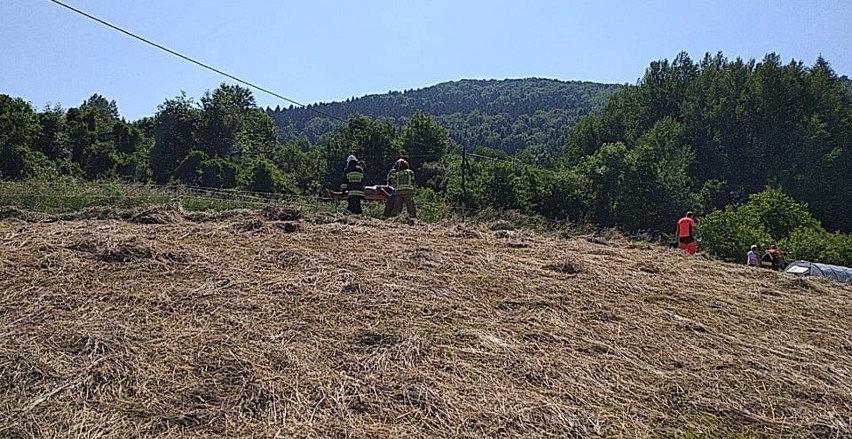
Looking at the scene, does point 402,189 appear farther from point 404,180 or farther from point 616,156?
point 616,156

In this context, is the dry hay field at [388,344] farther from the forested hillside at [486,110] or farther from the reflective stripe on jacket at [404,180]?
the forested hillside at [486,110]

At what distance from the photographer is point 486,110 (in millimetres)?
133625

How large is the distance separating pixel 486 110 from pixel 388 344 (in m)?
133

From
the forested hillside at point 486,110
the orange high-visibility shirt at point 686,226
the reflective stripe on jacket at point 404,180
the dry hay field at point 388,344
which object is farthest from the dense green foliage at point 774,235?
the forested hillside at point 486,110

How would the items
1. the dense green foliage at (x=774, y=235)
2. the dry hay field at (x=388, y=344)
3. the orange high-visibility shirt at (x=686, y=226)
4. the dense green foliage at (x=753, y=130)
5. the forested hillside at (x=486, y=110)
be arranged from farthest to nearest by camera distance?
the forested hillside at (x=486, y=110) → the dense green foliage at (x=753, y=130) → the dense green foliage at (x=774, y=235) → the orange high-visibility shirt at (x=686, y=226) → the dry hay field at (x=388, y=344)

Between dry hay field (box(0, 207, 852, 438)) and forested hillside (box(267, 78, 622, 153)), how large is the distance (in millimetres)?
66406

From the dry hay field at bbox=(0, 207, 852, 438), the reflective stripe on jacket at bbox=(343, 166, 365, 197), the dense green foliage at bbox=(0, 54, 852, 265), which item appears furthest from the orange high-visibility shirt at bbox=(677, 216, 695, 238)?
the dense green foliage at bbox=(0, 54, 852, 265)

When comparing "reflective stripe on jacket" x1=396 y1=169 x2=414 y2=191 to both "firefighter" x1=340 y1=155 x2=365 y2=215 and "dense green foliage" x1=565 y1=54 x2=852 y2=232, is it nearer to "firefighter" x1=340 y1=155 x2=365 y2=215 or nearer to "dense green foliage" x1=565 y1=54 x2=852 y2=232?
"firefighter" x1=340 y1=155 x2=365 y2=215

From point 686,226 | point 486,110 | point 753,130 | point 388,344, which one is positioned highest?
point 486,110

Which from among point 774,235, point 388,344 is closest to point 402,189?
point 388,344

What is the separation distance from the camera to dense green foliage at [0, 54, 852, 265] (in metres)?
29.4

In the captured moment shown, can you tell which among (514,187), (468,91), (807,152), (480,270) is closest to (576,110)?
(468,91)

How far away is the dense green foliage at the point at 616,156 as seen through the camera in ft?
96.4

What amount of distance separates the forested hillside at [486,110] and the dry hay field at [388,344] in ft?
218
